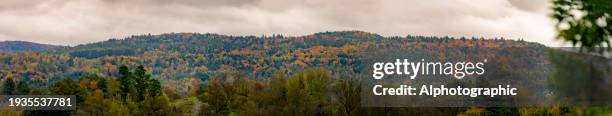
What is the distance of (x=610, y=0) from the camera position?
11.6 m

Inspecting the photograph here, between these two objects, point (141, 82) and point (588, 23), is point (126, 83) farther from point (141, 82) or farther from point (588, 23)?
point (588, 23)

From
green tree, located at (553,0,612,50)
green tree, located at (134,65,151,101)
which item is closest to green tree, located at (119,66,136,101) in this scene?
green tree, located at (134,65,151,101)

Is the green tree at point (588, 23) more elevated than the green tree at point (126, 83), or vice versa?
the green tree at point (588, 23)

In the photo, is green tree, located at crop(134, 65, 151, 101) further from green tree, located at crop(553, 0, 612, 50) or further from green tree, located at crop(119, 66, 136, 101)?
green tree, located at crop(553, 0, 612, 50)

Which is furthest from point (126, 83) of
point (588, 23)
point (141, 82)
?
point (588, 23)

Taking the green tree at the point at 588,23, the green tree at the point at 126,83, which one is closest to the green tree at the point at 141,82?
the green tree at the point at 126,83

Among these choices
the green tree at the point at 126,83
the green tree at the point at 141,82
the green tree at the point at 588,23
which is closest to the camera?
the green tree at the point at 588,23

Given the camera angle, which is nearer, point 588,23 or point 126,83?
point 588,23

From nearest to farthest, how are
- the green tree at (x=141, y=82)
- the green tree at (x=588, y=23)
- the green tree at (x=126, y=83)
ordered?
the green tree at (x=588, y=23)
the green tree at (x=141, y=82)
the green tree at (x=126, y=83)

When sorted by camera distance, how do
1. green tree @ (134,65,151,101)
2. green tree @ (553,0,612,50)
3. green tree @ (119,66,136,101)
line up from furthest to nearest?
green tree @ (119,66,136,101) → green tree @ (134,65,151,101) → green tree @ (553,0,612,50)

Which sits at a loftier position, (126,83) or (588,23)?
(588,23)

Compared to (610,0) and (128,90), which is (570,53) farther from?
(128,90)

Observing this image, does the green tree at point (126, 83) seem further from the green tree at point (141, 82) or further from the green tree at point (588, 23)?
the green tree at point (588, 23)

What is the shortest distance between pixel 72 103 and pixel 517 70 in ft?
202
